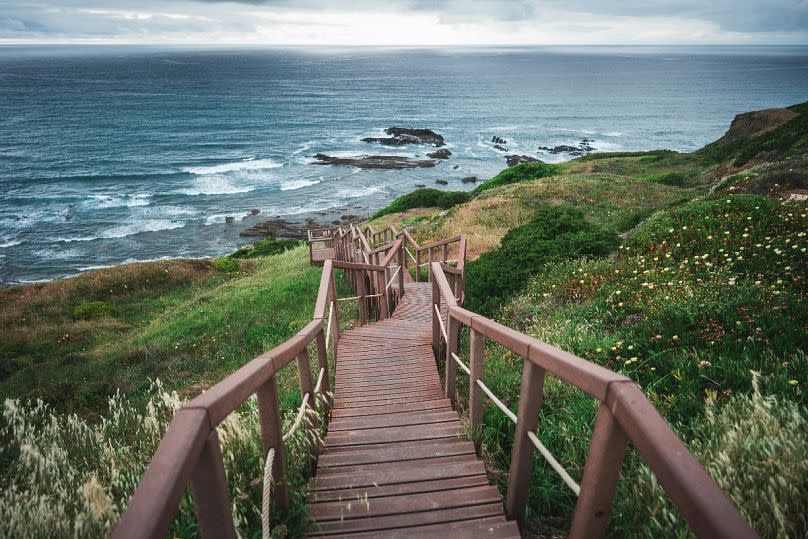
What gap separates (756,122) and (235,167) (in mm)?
51245

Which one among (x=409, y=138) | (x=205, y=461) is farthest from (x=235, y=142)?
(x=205, y=461)

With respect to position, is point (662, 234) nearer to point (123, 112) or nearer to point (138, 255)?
point (138, 255)

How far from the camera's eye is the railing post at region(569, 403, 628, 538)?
1.86 metres

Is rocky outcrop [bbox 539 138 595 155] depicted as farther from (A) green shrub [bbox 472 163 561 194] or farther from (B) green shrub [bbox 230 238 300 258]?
(B) green shrub [bbox 230 238 300 258]

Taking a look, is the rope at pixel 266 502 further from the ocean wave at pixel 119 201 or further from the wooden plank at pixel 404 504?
the ocean wave at pixel 119 201

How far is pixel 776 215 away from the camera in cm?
796

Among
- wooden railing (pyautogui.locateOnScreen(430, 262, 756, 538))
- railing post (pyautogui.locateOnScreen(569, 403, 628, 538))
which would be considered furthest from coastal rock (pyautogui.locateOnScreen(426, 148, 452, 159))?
railing post (pyautogui.locateOnScreen(569, 403, 628, 538))

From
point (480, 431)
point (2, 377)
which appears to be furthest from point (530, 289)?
point (2, 377)

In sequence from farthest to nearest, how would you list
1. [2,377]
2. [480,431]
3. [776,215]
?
[2,377] < [776,215] < [480,431]

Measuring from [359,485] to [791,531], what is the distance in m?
2.31

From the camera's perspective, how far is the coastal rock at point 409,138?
70.6 metres

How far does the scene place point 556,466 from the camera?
7.38 feet

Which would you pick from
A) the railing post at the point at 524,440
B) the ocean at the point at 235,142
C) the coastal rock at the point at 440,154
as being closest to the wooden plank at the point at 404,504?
the railing post at the point at 524,440

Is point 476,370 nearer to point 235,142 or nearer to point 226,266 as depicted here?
point 226,266
